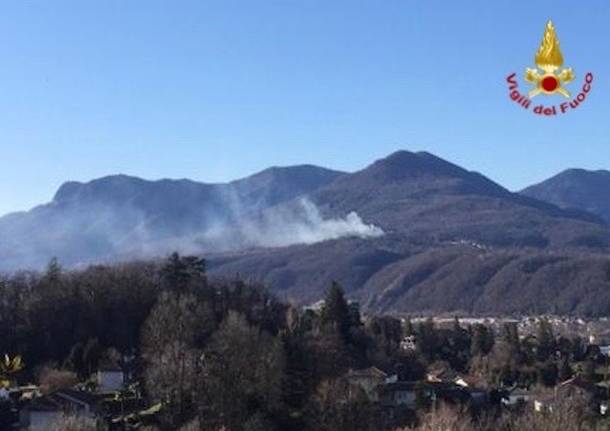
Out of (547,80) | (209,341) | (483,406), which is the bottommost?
(483,406)

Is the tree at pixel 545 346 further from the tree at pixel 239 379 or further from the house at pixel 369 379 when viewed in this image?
the tree at pixel 239 379

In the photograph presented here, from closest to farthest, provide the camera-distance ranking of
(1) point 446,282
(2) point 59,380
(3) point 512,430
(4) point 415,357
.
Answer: (3) point 512,430 < (2) point 59,380 < (4) point 415,357 < (1) point 446,282

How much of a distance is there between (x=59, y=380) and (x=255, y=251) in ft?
489

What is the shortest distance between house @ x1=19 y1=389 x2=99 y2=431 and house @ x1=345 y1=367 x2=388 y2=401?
8376 millimetres

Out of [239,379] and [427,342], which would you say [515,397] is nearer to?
[427,342]

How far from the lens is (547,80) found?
47.2ft

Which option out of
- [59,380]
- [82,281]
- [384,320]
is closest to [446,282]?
[384,320]

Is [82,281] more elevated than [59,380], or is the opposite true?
[82,281]

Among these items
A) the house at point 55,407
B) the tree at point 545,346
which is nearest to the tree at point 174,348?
the house at point 55,407

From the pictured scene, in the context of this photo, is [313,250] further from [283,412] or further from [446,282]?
[283,412]

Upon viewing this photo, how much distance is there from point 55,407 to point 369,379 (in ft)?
38.8

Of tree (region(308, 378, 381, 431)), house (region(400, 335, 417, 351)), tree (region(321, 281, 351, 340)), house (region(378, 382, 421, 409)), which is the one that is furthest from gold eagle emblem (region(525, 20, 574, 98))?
house (region(400, 335, 417, 351))

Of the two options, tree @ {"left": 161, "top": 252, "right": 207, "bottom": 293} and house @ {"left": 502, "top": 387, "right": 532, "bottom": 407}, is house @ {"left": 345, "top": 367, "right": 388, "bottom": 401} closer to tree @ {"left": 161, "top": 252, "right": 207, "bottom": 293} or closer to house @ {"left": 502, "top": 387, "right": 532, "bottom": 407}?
house @ {"left": 502, "top": 387, "right": 532, "bottom": 407}

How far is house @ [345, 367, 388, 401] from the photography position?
1435 inches
